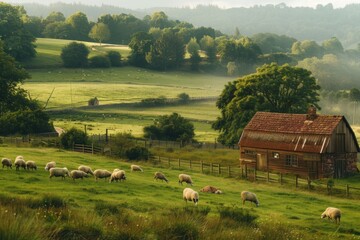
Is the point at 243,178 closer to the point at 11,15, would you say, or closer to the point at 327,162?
the point at 327,162

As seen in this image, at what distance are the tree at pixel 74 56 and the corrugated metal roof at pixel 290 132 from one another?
304 feet

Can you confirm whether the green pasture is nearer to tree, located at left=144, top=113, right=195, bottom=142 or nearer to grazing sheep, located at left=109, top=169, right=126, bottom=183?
grazing sheep, located at left=109, top=169, right=126, bottom=183

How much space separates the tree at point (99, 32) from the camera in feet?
620

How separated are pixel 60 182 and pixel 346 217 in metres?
15.5

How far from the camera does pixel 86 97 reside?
340 feet

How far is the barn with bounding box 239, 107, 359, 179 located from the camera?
4741 centimetres

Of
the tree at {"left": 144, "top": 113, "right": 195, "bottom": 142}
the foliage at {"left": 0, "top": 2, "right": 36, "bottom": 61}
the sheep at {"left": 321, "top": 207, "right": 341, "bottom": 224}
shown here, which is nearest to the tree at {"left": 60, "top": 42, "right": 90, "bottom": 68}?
the foliage at {"left": 0, "top": 2, "right": 36, "bottom": 61}

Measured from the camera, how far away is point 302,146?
48156 millimetres

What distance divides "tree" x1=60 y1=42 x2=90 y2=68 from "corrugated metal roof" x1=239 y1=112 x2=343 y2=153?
92546 mm

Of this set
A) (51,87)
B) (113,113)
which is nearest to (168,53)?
(51,87)

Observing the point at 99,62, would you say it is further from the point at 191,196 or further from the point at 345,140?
the point at 191,196

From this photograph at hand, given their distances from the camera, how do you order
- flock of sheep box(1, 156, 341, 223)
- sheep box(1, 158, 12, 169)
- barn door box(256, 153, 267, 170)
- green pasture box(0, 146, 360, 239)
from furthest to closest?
barn door box(256, 153, 267, 170) < sheep box(1, 158, 12, 169) < flock of sheep box(1, 156, 341, 223) < green pasture box(0, 146, 360, 239)

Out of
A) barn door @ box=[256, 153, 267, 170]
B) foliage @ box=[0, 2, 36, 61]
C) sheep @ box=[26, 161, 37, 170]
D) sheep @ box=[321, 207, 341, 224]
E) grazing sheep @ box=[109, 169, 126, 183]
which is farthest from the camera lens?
foliage @ box=[0, 2, 36, 61]

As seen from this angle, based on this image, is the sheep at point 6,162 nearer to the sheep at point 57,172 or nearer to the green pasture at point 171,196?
the green pasture at point 171,196
